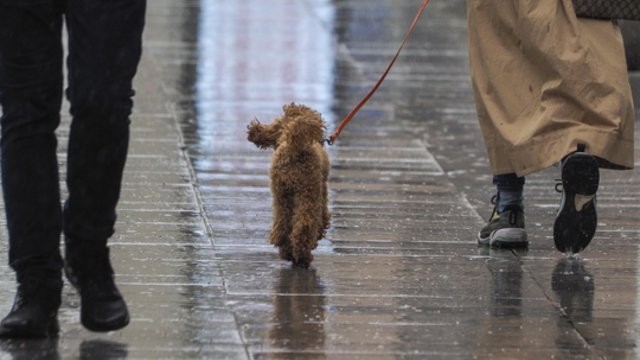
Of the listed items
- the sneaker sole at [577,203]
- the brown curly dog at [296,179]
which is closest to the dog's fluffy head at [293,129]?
the brown curly dog at [296,179]

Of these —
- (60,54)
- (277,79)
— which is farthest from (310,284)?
(277,79)

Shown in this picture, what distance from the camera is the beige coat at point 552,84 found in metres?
5.86

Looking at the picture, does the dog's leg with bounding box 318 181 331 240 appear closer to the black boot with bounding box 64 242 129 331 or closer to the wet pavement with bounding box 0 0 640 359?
the wet pavement with bounding box 0 0 640 359

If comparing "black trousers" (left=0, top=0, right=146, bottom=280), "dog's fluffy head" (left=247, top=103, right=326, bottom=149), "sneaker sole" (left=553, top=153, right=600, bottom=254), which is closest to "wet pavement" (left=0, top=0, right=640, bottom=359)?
"sneaker sole" (left=553, top=153, right=600, bottom=254)

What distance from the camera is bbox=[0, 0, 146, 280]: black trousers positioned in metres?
4.46

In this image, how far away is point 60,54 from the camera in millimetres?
4570

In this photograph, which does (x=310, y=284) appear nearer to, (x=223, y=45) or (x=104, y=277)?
(x=104, y=277)

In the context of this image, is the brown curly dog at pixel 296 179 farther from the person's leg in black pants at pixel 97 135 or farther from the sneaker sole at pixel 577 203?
the person's leg in black pants at pixel 97 135

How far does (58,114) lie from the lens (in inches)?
182

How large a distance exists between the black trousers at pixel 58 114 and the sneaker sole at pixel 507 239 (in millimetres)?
2010

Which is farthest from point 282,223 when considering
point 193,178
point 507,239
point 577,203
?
point 193,178

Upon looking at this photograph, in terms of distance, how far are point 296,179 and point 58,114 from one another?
A: 1.26m

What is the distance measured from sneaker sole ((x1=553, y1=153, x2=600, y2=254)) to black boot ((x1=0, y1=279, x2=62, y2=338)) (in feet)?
6.85

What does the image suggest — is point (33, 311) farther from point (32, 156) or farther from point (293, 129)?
point (293, 129)
